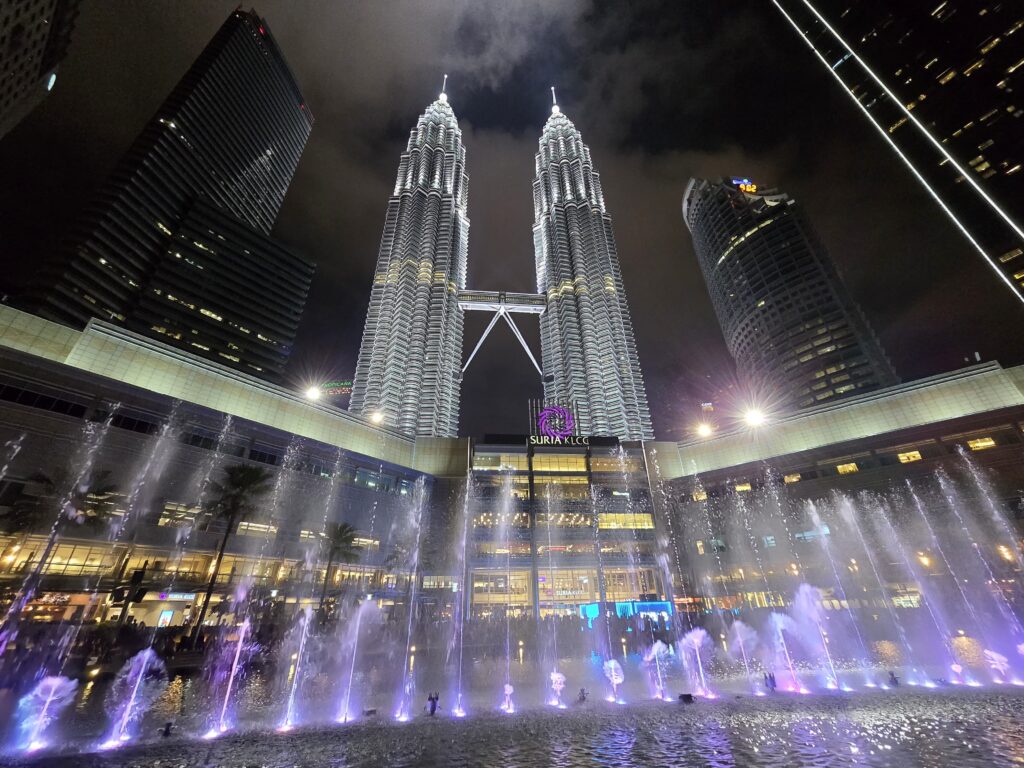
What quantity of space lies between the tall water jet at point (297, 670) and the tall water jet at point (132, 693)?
509 cm

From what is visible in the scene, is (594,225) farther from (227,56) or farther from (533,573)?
(227,56)

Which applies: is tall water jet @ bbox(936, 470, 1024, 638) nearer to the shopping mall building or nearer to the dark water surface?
the shopping mall building

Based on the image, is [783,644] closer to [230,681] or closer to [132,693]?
[230,681]

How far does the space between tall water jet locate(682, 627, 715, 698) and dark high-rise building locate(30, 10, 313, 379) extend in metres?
115

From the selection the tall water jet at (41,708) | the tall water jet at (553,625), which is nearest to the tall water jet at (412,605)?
the tall water jet at (553,625)

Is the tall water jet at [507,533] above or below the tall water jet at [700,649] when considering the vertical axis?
above

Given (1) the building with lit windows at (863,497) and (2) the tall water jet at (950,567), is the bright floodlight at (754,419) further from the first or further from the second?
(2) the tall water jet at (950,567)

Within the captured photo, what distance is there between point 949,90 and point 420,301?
100 meters

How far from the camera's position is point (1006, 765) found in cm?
1132

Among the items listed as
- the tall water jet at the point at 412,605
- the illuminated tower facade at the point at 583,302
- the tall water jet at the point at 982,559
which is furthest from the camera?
the illuminated tower facade at the point at 583,302

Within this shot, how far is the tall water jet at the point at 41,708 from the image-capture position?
1433 cm

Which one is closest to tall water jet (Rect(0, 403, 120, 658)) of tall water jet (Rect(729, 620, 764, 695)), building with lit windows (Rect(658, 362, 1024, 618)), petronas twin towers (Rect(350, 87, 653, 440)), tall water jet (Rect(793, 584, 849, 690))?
petronas twin towers (Rect(350, 87, 653, 440))

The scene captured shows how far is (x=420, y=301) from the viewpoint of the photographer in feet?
361

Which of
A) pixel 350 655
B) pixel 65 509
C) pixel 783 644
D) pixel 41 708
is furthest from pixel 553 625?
pixel 65 509
